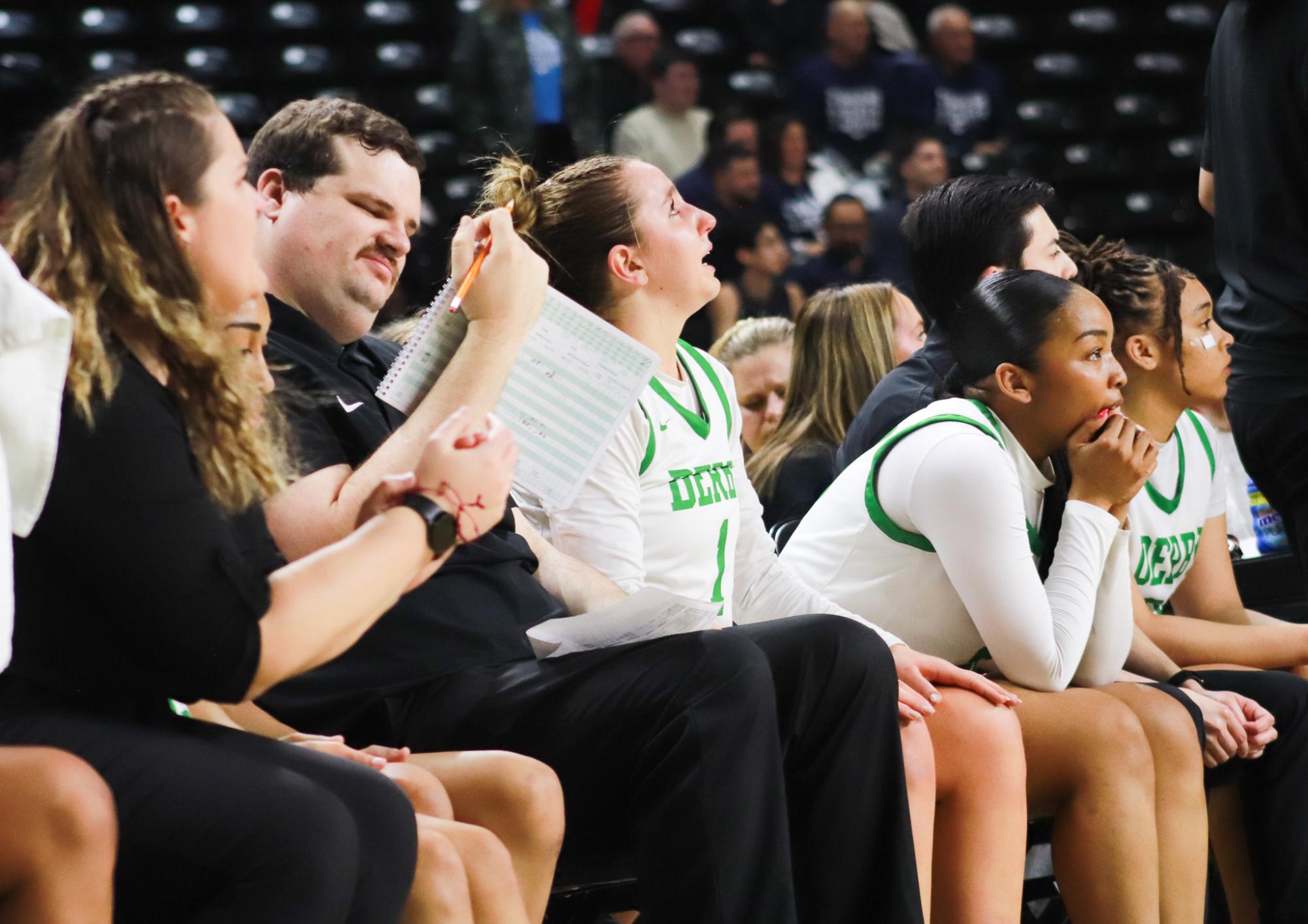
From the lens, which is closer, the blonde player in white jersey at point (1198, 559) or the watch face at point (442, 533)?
the watch face at point (442, 533)

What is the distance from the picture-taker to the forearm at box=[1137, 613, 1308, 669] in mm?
3090

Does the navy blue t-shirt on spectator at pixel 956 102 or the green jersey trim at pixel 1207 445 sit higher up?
the green jersey trim at pixel 1207 445

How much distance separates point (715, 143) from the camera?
743 centimetres

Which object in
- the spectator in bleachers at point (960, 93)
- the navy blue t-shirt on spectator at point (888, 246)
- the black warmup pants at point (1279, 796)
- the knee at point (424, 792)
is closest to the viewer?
the knee at point (424, 792)

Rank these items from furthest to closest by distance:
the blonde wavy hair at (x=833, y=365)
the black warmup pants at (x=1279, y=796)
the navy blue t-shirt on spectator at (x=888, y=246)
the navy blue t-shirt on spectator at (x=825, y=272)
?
the navy blue t-shirt on spectator at (x=888, y=246) < the navy blue t-shirt on spectator at (x=825, y=272) < the blonde wavy hair at (x=833, y=365) < the black warmup pants at (x=1279, y=796)

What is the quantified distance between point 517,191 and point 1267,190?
4.73 feet

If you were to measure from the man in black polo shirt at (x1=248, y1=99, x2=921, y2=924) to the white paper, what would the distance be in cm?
3

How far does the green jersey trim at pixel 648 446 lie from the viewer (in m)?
2.45

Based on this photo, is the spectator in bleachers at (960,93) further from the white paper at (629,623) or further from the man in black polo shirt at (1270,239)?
the white paper at (629,623)

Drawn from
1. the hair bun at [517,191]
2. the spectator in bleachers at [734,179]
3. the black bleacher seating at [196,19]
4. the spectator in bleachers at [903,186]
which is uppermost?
the hair bun at [517,191]

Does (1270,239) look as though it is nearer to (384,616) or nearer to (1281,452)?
(1281,452)

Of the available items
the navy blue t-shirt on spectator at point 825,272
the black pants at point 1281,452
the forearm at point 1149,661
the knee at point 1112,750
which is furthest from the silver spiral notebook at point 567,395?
the navy blue t-shirt on spectator at point 825,272

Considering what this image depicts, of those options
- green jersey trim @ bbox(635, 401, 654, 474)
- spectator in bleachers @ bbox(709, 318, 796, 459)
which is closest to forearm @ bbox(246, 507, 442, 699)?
green jersey trim @ bbox(635, 401, 654, 474)

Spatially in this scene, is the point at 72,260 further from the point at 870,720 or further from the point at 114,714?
the point at 870,720
